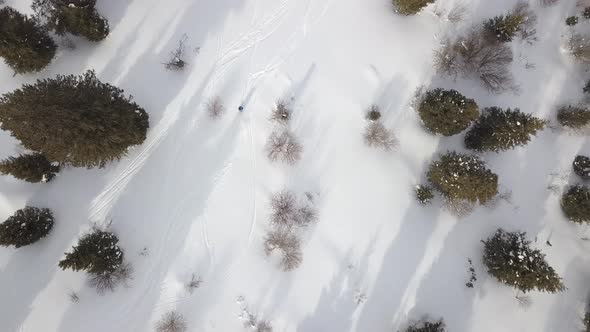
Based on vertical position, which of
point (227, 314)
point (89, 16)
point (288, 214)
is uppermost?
point (89, 16)

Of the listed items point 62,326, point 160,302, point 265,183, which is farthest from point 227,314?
point 62,326

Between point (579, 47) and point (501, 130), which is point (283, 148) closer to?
point (501, 130)

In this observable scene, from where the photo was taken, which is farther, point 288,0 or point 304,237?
point 288,0

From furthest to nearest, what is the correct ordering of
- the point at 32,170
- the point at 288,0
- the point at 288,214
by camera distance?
the point at 288,0, the point at 288,214, the point at 32,170

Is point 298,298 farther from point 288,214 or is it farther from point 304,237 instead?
point 288,214

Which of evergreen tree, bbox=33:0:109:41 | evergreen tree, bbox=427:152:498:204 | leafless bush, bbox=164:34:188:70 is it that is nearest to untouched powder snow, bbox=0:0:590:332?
leafless bush, bbox=164:34:188:70

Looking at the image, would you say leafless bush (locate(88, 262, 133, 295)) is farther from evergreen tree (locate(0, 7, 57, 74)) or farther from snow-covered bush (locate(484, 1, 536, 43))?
snow-covered bush (locate(484, 1, 536, 43))
